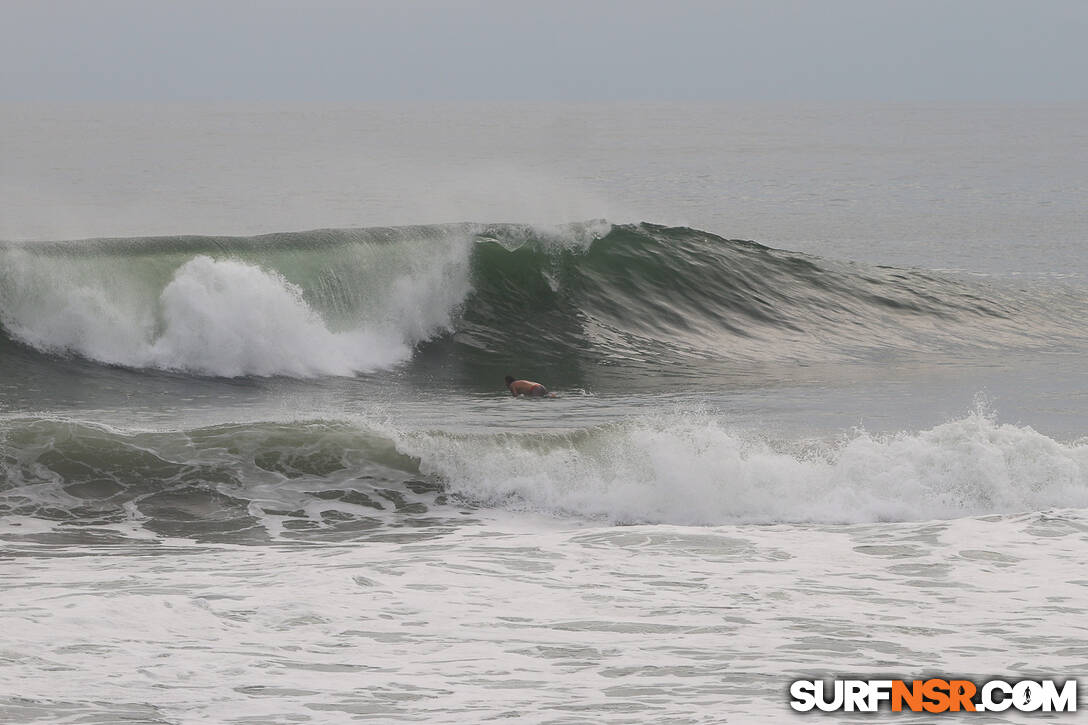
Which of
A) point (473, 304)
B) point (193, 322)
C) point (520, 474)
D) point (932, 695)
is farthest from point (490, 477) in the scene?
point (473, 304)

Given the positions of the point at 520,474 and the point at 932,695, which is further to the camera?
the point at 520,474

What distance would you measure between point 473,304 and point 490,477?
7.15m

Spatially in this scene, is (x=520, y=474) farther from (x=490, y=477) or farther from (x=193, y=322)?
(x=193, y=322)

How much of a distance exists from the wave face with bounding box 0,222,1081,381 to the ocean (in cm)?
6

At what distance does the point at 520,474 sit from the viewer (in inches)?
407

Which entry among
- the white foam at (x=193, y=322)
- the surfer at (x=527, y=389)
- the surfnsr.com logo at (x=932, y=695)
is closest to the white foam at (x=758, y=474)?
the surfer at (x=527, y=389)

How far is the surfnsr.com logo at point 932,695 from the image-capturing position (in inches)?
223

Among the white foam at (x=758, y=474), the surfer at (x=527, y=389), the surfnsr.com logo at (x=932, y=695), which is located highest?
the surfer at (x=527, y=389)

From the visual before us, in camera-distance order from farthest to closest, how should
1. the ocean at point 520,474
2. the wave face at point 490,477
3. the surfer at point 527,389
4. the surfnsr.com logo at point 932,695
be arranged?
the surfer at point 527,389, the wave face at point 490,477, the ocean at point 520,474, the surfnsr.com logo at point 932,695

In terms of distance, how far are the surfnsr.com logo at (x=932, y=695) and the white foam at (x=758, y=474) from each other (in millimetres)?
3598

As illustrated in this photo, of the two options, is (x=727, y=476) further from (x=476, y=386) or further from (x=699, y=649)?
(x=476, y=386)

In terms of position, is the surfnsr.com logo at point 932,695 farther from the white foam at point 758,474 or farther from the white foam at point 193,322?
the white foam at point 193,322

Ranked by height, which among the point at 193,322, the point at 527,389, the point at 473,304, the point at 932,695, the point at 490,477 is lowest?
the point at 932,695

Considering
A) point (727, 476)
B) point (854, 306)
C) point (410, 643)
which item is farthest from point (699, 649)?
point (854, 306)
